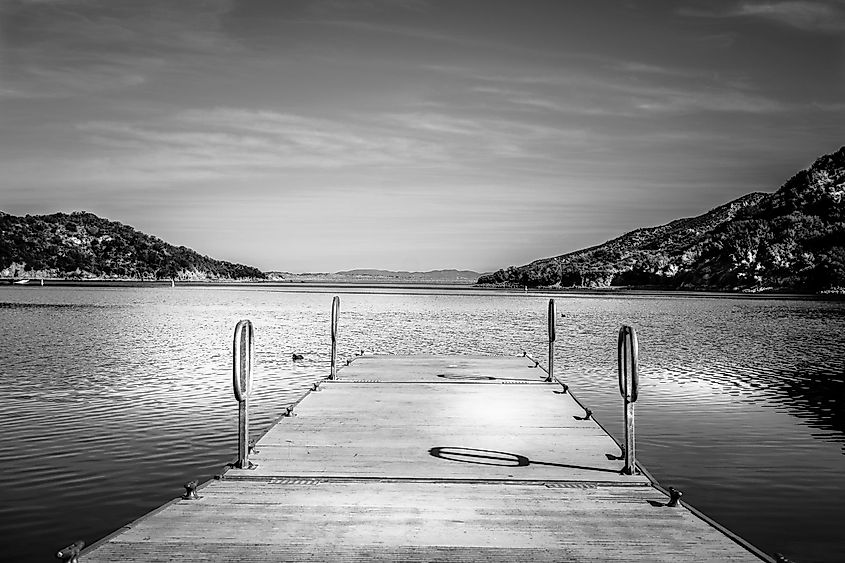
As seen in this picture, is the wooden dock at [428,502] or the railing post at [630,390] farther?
the railing post at [630,390]

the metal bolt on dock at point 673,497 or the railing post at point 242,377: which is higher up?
the railing post at point 242,377

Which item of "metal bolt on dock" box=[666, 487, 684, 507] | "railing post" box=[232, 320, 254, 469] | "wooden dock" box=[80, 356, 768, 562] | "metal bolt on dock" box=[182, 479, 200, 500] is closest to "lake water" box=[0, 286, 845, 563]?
"railing post" box=[232, 320, 254, 469]

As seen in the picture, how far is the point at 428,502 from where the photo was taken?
7.82m

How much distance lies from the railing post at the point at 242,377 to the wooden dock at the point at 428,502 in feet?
0.95

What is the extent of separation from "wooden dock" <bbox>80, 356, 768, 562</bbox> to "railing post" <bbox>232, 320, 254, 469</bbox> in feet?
0.95

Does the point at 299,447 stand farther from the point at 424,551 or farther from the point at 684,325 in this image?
the point at 684,325

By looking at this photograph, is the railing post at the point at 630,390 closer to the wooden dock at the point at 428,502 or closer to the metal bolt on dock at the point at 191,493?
the wooden dock at the point at 428,502

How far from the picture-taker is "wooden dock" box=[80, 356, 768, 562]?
249 inches

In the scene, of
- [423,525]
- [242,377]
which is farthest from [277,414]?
[423,525]

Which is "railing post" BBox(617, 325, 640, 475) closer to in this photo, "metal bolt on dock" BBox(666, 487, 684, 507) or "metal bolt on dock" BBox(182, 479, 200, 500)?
"metal bolt on dock" BBox(666, 487, 684, 507)

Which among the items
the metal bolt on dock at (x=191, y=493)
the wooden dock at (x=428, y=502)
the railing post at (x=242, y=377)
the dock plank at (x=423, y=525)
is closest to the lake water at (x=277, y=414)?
the railing post at (x=242, y=377)

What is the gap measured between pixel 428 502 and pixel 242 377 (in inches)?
129

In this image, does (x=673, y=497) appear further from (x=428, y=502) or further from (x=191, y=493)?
(x=191, y=493)

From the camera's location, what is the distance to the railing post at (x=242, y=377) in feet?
30.7
